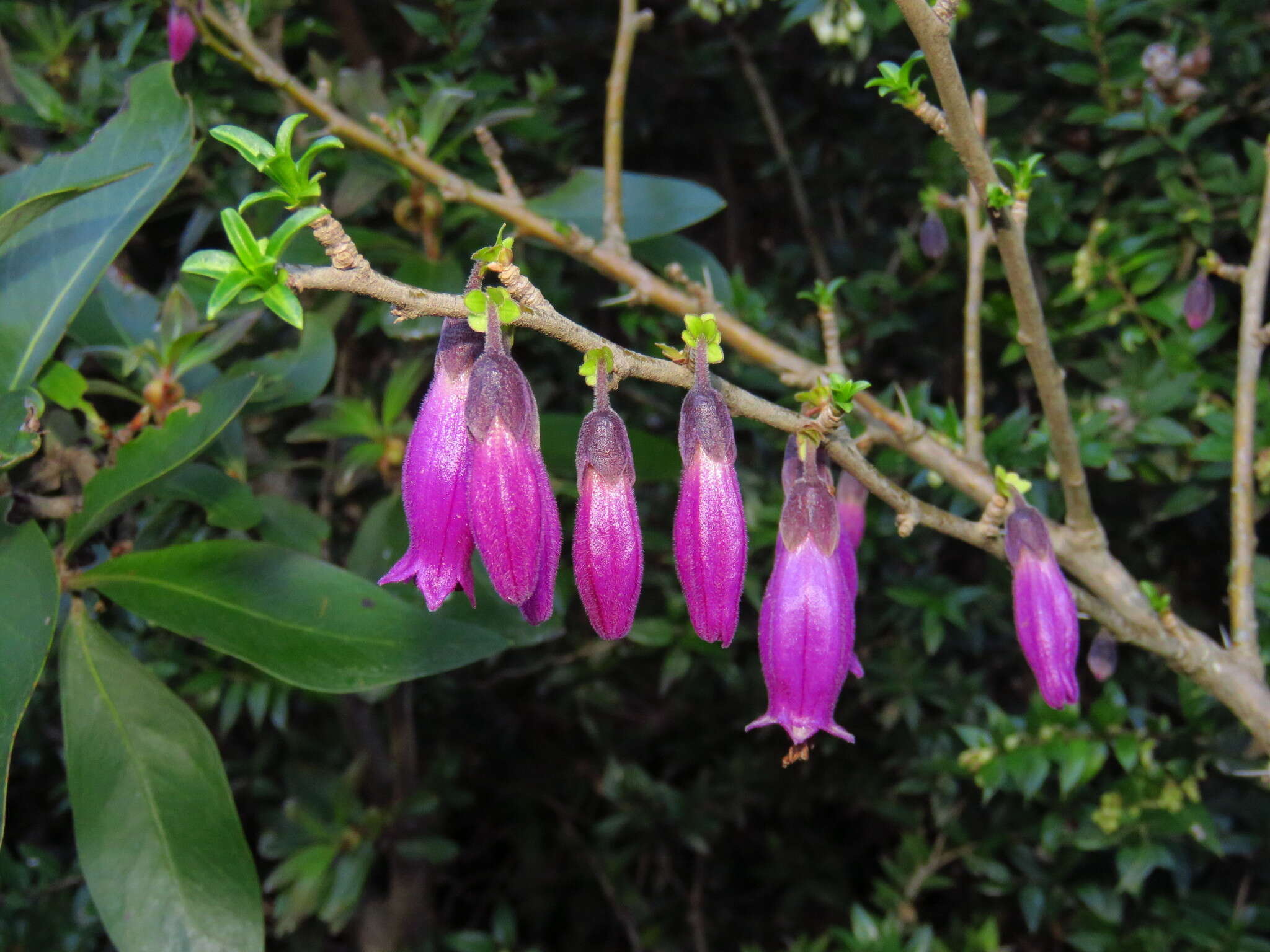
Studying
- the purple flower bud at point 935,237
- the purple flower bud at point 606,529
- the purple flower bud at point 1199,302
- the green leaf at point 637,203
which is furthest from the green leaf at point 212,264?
the purple flower bud at point 1199,302

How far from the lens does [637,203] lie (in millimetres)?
1693

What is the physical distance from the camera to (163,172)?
1312 mm

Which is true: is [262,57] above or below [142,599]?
above

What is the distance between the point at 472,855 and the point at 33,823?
3.66 feet

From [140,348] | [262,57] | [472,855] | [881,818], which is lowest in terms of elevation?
[472,855]

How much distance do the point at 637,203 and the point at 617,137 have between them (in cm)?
19

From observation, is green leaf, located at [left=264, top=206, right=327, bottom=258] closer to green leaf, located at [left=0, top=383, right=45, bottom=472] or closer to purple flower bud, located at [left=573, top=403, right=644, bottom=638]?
purple flower bud, located at [left=573, top=403, right=644, bottom=638]

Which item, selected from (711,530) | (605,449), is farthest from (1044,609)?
(605,449)

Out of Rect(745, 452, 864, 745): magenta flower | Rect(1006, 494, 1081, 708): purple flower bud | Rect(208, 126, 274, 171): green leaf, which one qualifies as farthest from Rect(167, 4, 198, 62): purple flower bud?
Rect(1006, 494, 1081, 708): purple flower bud

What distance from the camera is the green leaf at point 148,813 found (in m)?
1.17

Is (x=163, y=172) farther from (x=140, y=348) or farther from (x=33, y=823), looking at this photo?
(x=33, y=823)

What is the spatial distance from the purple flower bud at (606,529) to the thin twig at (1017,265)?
43 cm

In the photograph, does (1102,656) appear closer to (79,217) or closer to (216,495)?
(216,495)

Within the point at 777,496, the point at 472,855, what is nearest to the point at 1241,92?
the point at 777,496
